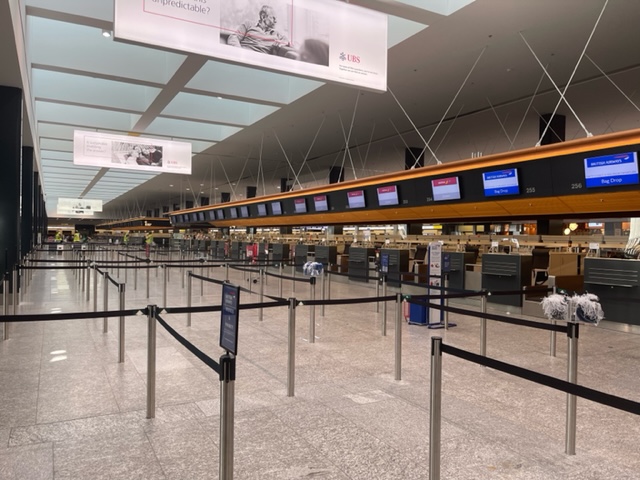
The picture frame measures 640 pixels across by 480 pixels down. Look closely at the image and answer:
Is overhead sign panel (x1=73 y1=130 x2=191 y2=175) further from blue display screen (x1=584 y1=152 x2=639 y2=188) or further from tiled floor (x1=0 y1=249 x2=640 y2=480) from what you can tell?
blue display screen (x1=584 y1=152 x2=639 y2=188)

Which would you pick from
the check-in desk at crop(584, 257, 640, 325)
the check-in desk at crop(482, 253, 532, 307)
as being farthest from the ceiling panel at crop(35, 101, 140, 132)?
the check-in desk at crop(584, 257, 640, 325)

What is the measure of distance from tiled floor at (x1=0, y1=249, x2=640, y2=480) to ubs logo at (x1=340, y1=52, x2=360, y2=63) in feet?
11.7

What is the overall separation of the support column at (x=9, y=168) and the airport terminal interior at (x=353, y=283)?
0.04m

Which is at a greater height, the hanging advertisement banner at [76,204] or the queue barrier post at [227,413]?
the hanging advertisement banner at [76,204]

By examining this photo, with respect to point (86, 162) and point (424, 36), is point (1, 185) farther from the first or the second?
point (424, 36)

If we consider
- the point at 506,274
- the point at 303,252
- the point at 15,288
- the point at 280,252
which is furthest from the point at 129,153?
the point at 506,274

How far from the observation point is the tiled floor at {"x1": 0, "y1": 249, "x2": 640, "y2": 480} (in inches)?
124

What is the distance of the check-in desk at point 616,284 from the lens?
7.86 m

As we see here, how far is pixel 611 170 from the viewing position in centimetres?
759

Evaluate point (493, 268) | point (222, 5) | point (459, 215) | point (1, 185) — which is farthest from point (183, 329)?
point (459, 215)

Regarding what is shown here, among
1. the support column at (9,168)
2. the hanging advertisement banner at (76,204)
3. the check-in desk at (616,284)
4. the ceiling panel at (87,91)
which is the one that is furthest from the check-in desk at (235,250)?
the check-in desk at (616,284)

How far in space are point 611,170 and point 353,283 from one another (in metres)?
9.05

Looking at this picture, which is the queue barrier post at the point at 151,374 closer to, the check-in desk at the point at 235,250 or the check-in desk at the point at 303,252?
the check-in desk at the point at 303,252

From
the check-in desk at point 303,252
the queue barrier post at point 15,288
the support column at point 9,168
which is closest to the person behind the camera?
the queue barrier post at point 15,288
